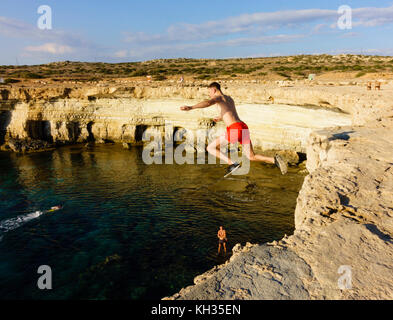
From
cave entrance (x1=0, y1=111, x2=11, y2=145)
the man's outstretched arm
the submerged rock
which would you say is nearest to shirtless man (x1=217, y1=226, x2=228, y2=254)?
the man's outstretched arm

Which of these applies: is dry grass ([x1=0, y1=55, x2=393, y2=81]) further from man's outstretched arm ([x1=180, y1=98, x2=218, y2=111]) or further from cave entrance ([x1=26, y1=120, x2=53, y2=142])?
man's outstretched arm ([x1=180, y1=98, x2=218, y2=111])

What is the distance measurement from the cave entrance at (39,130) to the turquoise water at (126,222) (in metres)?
7.76

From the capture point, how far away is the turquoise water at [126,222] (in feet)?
35.6

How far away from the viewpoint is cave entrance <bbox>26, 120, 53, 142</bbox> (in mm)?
32969

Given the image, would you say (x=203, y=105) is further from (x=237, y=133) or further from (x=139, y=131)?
(x=139, y=131)

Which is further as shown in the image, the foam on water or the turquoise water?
the foam on water

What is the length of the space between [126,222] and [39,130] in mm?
24163

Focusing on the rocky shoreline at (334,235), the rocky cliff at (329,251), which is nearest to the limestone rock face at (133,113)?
the rocky shoreline at (334,235)

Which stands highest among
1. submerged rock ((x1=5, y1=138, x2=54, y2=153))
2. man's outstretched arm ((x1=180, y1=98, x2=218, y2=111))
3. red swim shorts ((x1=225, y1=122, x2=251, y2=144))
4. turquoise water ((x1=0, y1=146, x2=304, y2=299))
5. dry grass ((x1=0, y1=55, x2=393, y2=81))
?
dry grass ((x1=0, y1=55, x2=393, y2=81))

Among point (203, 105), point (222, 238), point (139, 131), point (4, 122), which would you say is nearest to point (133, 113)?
point (139, 131)

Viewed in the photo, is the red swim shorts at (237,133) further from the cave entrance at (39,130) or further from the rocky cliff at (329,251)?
the cave entrance at (39,130)

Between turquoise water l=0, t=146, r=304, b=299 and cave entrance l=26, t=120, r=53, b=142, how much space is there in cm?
776

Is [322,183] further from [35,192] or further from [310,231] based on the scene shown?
[35,192]

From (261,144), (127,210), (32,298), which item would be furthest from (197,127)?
(32,298)
